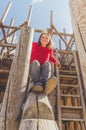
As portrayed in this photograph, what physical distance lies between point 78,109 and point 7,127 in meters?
3.20

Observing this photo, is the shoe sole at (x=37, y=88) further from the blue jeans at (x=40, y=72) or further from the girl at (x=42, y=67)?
the blue jeans at (x=40, y=72)

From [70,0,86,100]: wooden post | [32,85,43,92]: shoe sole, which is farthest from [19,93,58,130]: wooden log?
[70,0,86,100]: wooden post

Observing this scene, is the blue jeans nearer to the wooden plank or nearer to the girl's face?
the girl's face

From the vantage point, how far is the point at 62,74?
20.2 ft

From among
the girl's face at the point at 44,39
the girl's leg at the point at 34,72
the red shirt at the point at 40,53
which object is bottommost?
the girl's leg at the point at 34,72

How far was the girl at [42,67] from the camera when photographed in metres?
1.94

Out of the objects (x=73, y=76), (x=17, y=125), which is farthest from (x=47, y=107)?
(x=73, y=76)

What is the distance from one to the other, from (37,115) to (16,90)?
0.29m

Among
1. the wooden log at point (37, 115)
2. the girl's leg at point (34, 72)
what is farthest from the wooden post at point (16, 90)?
the girl's leg at point (34, 72)

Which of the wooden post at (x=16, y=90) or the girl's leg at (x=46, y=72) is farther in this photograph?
the girl's leg at (x=46, y=72)

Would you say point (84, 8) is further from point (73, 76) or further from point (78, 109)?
point (73, 76)

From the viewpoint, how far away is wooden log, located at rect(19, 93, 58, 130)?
1306 mm

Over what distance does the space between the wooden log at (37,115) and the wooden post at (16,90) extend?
0.09 meters

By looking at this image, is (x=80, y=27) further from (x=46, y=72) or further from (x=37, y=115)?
(x=37, y=115)
